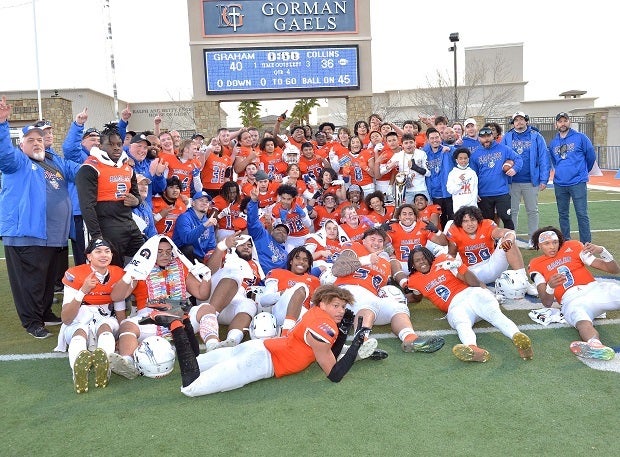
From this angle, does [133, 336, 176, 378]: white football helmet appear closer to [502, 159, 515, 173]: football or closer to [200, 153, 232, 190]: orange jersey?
[200, 153, 232, 190]: orange jersey

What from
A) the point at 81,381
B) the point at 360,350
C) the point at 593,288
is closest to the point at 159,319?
the point at 81,381

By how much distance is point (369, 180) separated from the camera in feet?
28.8

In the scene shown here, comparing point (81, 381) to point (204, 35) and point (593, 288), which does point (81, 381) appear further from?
point (204, 35)

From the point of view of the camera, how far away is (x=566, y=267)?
5113 mm

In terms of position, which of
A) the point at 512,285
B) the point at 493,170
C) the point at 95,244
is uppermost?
the point at 493,170

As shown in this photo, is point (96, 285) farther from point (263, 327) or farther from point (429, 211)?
point (429, 211)

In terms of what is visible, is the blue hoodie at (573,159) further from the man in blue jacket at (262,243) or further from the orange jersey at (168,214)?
the orange jersey at (168,214)

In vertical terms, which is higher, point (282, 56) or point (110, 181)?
point (282, 56)

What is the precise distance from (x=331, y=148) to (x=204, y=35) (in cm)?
1200

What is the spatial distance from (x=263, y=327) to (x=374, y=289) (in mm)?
1274

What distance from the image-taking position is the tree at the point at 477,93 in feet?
117

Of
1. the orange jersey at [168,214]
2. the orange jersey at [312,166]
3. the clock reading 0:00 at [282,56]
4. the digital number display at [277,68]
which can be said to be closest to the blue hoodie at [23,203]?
the orange jersey at [168,214]

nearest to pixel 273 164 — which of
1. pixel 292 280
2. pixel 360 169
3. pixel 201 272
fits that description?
pixel 360 169

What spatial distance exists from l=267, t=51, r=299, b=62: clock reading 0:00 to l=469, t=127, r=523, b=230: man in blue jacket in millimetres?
12617
